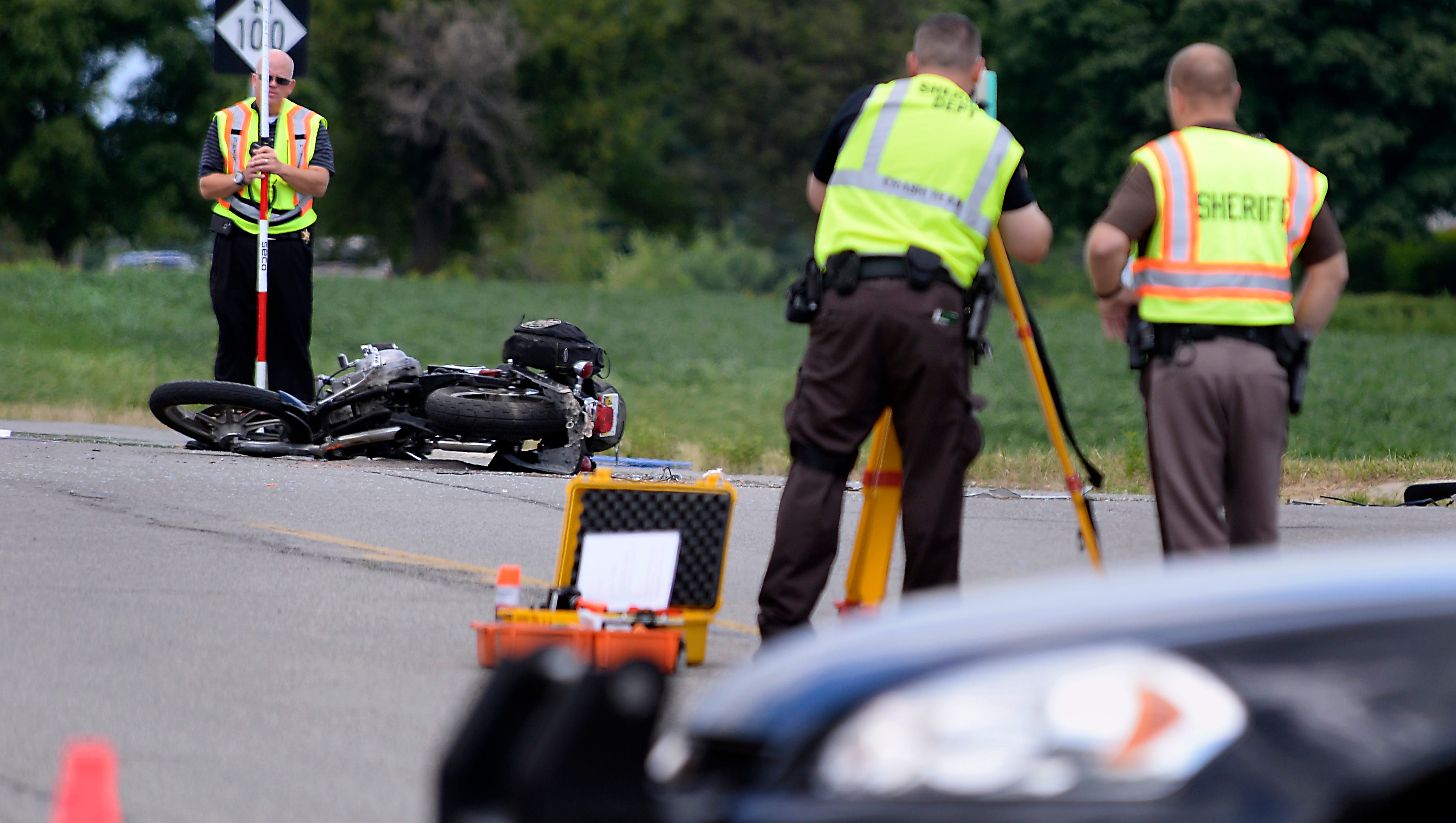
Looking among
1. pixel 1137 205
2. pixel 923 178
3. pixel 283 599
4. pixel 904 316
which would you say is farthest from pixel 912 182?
pixel 283 599

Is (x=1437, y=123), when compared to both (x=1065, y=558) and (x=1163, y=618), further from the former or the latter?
(x=1163, y=618)

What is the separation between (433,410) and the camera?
9844 mm

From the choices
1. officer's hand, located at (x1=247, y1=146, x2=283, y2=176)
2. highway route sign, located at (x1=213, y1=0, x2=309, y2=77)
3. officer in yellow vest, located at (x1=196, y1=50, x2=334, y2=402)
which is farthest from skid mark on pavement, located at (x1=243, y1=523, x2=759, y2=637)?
highway route sign, located at (x1=213, y1=0, x2=309, y2=77)

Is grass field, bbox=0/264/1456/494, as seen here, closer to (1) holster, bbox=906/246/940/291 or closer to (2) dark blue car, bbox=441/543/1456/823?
(1) holster, bbox=906/246/940/291

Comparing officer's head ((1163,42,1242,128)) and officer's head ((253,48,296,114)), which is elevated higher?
officer's head ((253,48,296,114))

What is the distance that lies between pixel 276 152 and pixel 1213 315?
23.4 ft

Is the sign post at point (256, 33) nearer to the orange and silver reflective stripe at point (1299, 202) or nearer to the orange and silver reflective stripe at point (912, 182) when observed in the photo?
the orange and silver reflective stripe at point (912, 182)

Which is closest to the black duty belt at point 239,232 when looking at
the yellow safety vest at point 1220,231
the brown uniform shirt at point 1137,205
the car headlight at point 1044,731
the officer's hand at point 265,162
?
the officer's hand at point 265,162

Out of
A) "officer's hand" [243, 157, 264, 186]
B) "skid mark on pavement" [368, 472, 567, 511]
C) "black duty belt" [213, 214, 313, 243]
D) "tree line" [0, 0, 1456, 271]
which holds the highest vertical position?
"tree line" [0, 0, 1456, 271]

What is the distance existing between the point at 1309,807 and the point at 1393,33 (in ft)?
160

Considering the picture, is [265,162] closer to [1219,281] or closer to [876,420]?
[876,420]

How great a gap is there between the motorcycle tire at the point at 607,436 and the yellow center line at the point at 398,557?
7.48ft

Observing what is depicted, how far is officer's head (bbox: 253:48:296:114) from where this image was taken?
11.1 m

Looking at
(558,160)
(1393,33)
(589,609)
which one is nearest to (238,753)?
(589,609)
